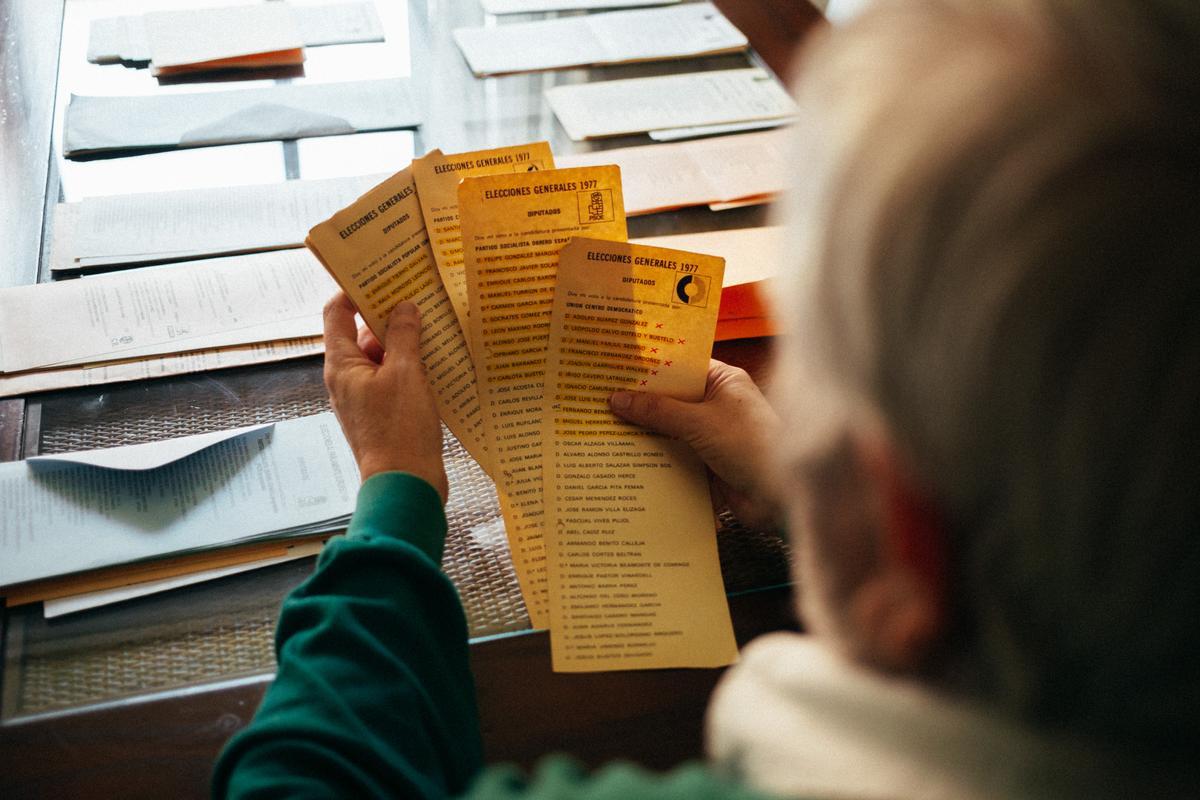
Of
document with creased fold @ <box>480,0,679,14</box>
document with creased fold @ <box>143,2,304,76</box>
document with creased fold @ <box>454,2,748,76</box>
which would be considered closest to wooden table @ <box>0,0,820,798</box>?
document with creased fold @ <box>143,2,304,76</box>

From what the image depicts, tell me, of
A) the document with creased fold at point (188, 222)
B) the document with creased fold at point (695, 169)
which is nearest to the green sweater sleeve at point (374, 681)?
the document with creased fold at point (188, 222)

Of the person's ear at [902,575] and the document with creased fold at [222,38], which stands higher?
the document with creased fold at [222,38]

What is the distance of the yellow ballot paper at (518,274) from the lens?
975 millimetres

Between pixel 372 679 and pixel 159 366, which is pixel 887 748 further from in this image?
pixel 159 366

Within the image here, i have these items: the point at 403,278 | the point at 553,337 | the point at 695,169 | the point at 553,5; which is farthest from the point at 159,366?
the point at 553,5

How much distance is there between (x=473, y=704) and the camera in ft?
2.64

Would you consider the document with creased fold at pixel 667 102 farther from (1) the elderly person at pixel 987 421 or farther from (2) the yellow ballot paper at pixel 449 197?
(1) the elderly person at pixel 987 421

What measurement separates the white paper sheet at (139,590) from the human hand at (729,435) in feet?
1.18

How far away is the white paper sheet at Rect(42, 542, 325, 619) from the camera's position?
87 centimetres

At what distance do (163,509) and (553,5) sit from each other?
4.67 ft

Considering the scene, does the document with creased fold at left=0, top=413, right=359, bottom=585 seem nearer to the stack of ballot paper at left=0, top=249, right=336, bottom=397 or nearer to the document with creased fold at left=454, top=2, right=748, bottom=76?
the stack of ballot paper at left=0, top=249, right=336, bottom=397

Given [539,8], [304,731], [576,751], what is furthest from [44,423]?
[539,8]

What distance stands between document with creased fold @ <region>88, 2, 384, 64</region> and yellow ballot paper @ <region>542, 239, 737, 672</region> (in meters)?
1.09

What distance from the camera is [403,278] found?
0.97m
